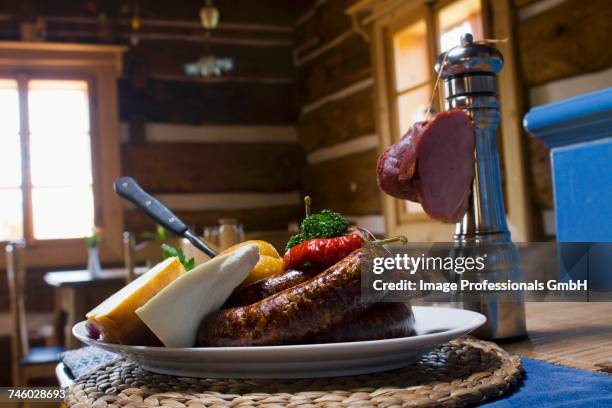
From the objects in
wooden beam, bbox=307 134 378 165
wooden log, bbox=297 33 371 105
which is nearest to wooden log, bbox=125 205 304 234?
wooden beam, bbox=307 134 378 165

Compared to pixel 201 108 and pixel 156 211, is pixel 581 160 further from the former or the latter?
pixel 201 108

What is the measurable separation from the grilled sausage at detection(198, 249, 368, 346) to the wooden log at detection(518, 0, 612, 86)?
2.08 metres

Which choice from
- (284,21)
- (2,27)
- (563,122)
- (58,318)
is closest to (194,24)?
(284,21)

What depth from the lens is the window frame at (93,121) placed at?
4.36 m

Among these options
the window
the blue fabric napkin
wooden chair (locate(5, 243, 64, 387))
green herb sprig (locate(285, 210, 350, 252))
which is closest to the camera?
the blue fabric napkin

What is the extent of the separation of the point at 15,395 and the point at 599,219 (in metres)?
1.15

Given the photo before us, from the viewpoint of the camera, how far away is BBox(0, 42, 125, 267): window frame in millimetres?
4359

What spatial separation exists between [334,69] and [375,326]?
414cm

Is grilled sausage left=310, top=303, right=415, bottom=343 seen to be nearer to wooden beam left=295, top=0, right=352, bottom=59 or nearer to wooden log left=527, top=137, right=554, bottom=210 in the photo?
wooden log left=527, top=137, right=554, bottom=210

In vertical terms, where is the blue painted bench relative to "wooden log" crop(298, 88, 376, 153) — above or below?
below

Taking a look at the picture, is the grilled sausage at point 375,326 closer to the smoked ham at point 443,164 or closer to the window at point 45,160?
the smoked ham at point 443,164

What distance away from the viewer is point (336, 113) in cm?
454

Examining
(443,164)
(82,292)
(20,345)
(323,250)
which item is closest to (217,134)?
(82,292)

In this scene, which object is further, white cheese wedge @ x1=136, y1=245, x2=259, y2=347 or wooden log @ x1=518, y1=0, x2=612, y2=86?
wooden log @ x1=518, y1=0, x2=612, y2=86
